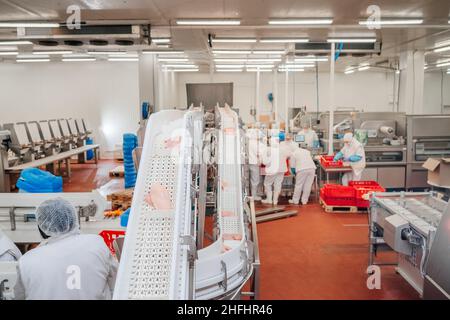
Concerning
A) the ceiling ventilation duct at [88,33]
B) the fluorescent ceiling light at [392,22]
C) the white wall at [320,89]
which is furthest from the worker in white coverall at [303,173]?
the white wall at [320,89]

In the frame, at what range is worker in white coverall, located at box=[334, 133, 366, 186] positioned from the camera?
Result: 7055 mm

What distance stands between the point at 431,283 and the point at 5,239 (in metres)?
2.89

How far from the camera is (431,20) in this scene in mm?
6941

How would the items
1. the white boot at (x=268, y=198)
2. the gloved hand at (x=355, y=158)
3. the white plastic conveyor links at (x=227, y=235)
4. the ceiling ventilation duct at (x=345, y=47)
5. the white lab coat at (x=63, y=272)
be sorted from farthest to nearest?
the ceiling ventilation duct at (x=345, y=47) < the white boot at (x=268, y=198) < the gloved hand at (x=355, y=158) < the white plastic conveyor links at (x=227, y=235) < the white lab coat at (x=63, y=272)

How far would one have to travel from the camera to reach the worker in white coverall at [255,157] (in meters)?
6.85

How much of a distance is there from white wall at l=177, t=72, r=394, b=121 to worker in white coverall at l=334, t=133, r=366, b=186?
367 inches

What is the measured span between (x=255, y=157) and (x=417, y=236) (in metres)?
4.07

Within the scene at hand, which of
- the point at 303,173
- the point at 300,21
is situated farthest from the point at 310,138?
the point at 300,21

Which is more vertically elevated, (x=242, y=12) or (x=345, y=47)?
(x=242, y=12)

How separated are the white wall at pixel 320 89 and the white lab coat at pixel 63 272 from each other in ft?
48.2

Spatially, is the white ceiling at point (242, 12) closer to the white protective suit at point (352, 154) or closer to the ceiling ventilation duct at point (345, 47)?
the ceiling ventilation duct at point (345, 47)

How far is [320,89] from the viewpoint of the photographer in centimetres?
1641

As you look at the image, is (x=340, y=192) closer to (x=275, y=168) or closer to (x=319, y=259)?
(x=275, y=168)

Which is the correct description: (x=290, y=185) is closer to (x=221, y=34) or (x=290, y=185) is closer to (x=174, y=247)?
(x=221, y=34)
